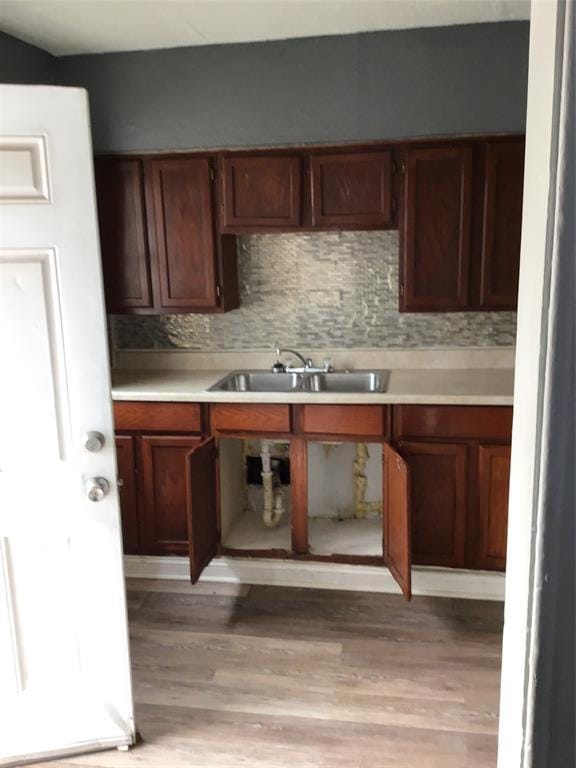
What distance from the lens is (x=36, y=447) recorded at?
1943mm

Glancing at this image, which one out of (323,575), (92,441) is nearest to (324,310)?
(323,575)

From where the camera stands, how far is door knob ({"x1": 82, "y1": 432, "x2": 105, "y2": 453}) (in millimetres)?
1923

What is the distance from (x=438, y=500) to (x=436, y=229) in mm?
1204

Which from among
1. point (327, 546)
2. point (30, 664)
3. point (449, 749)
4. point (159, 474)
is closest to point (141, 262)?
point (159, 474)

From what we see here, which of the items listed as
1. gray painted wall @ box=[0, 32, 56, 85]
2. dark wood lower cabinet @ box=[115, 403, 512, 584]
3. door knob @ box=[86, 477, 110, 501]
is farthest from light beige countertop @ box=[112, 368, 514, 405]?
gray painted wall @ box=[0, 32, 56, 85]

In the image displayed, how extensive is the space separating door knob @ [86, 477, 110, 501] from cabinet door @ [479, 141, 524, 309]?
184 cm

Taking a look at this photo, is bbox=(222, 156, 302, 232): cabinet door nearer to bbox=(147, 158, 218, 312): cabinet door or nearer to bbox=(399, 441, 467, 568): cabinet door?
bbox=(147, 158, 218, 312): cabinet door

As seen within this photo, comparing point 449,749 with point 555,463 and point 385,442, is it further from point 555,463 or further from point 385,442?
point 555,463

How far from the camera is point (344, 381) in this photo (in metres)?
3.33

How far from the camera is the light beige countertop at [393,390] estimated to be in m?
2.82

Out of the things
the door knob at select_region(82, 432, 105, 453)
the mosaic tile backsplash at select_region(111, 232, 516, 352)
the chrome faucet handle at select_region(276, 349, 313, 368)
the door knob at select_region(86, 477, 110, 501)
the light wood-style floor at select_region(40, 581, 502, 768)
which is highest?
the mosaic tile backsplash at select_region(111, 232, 516, 352)

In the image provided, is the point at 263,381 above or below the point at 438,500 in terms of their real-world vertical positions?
above

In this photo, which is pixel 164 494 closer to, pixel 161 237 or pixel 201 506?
pixel 201 506

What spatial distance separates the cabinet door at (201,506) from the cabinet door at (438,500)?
2.85 ft
